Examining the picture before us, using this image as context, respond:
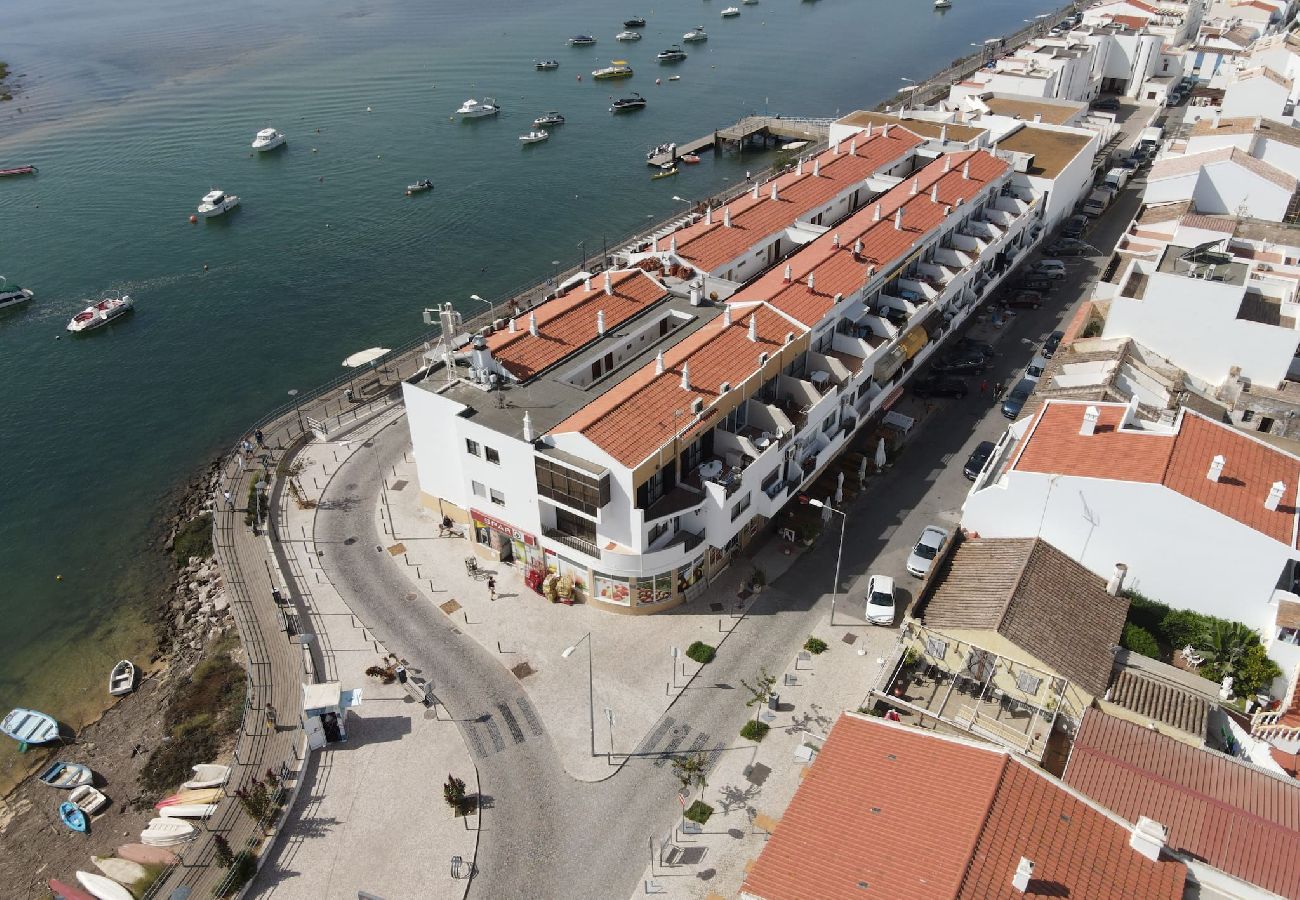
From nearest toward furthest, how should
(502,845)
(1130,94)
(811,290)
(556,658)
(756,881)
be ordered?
(756,881) < (502,845) < (556,658) < (811,290) < (1130,94)

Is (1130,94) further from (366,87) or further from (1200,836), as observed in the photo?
(1200,836)

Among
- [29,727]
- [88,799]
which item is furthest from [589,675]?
[29,727]

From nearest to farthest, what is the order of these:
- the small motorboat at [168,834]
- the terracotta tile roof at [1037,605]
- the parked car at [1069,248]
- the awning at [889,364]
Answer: the small motorboat at [168,834], the terracotta tile roof at [1037,605], the awning at [889,364], the parked car at [1069,248]

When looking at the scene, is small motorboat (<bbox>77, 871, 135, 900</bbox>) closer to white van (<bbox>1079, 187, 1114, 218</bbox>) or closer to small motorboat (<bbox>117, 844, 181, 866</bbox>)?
small motorboat (<bbox>117, 844, 181, 866</bbox>)

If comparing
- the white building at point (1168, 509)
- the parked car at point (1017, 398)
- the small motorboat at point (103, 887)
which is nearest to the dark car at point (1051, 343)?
the parked car at point (1017, 398)

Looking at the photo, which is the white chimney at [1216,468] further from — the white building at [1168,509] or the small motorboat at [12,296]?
the small motorboat at [12,296]

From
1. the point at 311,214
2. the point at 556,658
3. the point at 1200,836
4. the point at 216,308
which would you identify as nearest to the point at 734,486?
the point at 556,658

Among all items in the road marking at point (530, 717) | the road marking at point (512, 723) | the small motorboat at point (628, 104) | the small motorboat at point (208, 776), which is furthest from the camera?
the small motorboat at point (628, 104)
